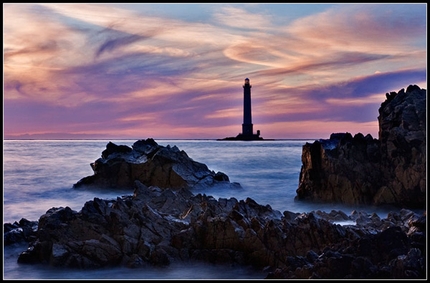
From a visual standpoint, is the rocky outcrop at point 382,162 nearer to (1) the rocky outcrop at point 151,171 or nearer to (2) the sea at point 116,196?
(2) the sea at point 116,196

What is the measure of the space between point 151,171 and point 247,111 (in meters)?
54.5

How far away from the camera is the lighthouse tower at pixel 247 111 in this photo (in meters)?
74.3

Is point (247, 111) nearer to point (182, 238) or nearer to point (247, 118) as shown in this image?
point (247, 118)

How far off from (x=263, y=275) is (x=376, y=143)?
10.8 metres

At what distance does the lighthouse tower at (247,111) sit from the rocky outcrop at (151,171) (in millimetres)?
49620

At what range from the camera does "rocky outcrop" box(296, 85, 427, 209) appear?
1708 cm

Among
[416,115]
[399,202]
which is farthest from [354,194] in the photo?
[416,115]

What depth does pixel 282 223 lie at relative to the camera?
34.1 ft

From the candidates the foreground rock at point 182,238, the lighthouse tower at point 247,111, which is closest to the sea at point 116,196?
the foreground rock at point 182,238

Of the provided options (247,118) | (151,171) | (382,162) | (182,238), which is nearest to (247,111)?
(247,118)

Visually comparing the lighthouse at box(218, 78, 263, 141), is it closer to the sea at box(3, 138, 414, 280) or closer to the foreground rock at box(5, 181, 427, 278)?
the sea at box(3, 138, 414, 280)

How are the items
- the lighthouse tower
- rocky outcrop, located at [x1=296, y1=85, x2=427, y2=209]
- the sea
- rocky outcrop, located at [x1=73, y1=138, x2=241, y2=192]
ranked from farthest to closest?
1. the lighthouse tower
2. rocky outcrop, located at [x1=73, y1=138, x2=241, y2=192]
3. rocky outcrop, located at [x1=296, y1=85, x2=427, y2=209]
4. the sea

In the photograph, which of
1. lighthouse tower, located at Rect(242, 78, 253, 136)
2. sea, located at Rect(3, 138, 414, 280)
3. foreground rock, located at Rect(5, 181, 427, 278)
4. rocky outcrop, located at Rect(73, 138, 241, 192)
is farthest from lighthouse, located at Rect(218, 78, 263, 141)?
foreground rock, located at Rect(5, 181, 427, 278)

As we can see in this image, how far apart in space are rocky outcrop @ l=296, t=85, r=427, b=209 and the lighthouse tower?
54953 millimetres
